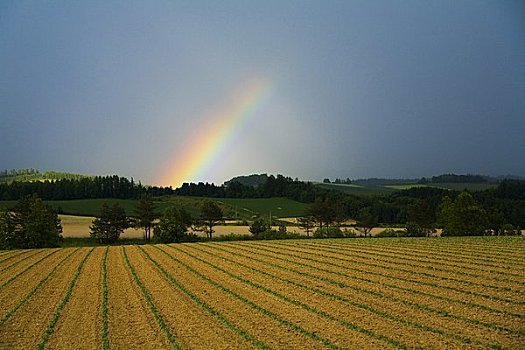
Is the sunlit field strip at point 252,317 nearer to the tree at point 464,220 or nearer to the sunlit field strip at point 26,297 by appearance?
the sunlit field strip at point 26,297

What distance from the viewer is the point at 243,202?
149625 mm

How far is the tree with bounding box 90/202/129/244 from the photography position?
84.8 meters

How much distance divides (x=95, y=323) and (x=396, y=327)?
9.98m

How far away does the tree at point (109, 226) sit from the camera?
8481 cm

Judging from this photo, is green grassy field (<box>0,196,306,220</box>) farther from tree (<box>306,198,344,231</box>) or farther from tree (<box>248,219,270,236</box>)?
tree (<box>248,219,270,236</box>)

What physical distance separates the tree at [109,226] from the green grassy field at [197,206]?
26101 mm

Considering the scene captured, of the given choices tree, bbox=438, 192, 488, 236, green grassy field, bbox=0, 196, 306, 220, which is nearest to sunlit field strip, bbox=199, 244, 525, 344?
tree, bbox=438, 192, 488, 236

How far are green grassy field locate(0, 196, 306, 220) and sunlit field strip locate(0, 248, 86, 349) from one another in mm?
94313

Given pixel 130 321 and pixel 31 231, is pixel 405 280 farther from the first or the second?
pixel 31 231

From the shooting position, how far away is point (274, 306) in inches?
684

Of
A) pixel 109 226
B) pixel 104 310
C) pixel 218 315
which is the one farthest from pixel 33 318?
pixel 109 226

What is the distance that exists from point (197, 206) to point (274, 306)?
411ft

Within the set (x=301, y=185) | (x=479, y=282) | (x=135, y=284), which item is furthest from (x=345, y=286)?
(x=301, y=185)

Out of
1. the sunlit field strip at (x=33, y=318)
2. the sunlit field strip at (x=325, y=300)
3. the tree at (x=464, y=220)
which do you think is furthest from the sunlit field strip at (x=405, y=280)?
the tree at (x=464, y=220)
